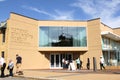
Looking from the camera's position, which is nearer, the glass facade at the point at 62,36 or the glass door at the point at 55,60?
the glass facade at the point at 62,36

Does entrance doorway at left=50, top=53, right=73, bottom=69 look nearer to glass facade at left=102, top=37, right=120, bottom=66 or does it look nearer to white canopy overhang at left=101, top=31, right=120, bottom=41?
glass facade at left=102, top=37, right=120, bottom=66

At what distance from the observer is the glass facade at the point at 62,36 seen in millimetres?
35719

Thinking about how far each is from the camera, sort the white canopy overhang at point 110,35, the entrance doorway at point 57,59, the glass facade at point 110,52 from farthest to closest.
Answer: the entrance doorway at point 57,59 → the glass facade at point 110,52 → the white canopy overhang at point 110,35

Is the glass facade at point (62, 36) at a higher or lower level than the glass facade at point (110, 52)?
higher

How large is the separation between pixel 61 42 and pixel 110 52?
8.85 meters

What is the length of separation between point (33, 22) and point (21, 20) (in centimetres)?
281

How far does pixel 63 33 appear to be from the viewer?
119 feet

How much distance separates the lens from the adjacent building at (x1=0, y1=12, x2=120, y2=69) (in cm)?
3338

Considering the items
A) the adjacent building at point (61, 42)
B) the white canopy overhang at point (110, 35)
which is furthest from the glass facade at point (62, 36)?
the white canopy overhang at point (110, 35)

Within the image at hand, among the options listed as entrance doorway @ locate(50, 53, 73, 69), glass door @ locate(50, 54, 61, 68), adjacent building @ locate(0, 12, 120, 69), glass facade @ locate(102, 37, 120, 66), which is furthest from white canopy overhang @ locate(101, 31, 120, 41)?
glass door @ locate(50, 54, 61, 68)

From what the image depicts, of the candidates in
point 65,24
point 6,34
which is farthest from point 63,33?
point 6,34

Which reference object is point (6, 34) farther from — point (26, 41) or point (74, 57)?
point (74, 57)

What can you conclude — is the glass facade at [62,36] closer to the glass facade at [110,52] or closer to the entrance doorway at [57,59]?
the entrance doorway at [57,59]

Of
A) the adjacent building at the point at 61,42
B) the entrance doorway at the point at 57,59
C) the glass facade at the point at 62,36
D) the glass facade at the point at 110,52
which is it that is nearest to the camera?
the adjacent building at the point at 61,42
